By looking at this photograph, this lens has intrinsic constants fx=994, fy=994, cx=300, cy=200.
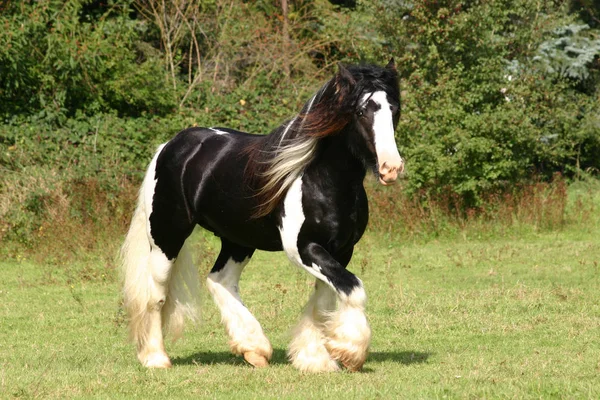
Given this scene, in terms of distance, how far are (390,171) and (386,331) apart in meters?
2.93

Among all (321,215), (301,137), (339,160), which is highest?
(301,137)

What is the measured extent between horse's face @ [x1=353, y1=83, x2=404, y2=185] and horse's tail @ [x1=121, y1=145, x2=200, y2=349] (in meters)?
2.10

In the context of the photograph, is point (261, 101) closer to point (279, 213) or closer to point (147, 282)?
point (147, 282)

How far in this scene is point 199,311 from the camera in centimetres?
773

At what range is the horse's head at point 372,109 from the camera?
606 cm

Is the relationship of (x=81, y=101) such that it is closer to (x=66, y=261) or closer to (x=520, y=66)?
(x=66, y=261)

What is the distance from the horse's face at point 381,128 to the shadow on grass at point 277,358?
5.54ft

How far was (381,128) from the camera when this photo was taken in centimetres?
609

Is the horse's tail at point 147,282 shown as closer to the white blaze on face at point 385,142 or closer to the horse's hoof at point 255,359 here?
the horse's hoof at point 255,359

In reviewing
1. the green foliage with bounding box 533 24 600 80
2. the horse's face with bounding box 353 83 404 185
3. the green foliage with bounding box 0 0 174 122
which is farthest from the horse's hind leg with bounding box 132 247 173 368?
the green foliage with bounding box 533 24 600 80

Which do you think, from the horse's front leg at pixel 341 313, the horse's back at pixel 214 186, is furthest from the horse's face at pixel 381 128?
the horse's back at pixel 214 186

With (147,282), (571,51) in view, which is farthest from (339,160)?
(571,51)

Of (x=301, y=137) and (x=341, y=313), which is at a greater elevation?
(x=301, y=137)

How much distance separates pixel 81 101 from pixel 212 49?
4034 millimetres
